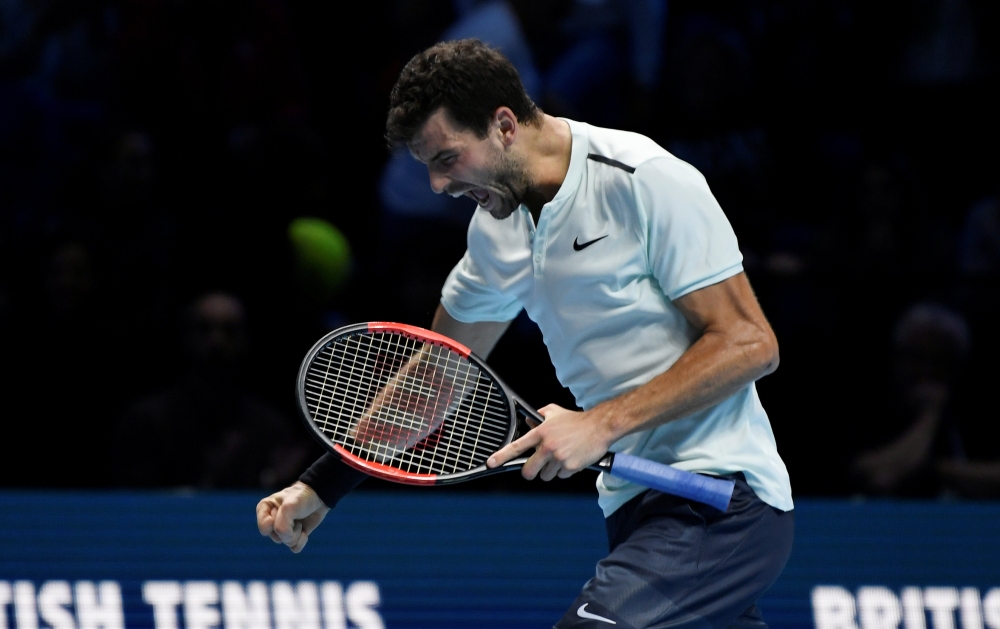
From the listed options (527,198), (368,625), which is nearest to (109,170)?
(368,625)

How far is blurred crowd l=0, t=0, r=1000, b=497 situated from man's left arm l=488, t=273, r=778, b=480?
9.10 ft

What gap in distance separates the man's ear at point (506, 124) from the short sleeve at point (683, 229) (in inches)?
10.6

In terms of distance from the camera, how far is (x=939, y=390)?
5.65 meters

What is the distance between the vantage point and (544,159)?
9.62ft

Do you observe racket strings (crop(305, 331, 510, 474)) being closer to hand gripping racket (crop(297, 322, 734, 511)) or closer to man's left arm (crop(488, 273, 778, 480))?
hand gripping racket (crop(297, 322, 734, 511))

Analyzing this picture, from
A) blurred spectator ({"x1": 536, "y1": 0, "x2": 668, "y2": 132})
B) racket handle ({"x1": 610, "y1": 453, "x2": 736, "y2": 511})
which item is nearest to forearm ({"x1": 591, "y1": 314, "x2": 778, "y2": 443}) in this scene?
racket handle ({"x1": 610, "y1": 453, "x2": 736, "y2": 511})

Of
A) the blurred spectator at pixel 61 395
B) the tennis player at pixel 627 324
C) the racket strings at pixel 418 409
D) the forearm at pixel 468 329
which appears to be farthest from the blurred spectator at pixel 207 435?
the tennis player at pixel 627 324

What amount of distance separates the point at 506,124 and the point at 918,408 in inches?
132

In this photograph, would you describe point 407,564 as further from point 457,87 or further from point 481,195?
point 457,87

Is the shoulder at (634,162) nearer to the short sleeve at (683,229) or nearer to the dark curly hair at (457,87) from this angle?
the short sleeve at (683,229)

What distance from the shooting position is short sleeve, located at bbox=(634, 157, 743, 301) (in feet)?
9.07

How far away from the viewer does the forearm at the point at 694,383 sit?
8.98ft

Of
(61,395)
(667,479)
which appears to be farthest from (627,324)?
(61,395)

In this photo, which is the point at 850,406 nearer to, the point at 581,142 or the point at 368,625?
the point at 368,625
